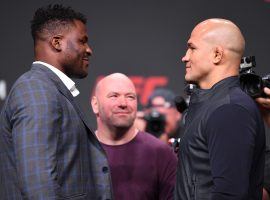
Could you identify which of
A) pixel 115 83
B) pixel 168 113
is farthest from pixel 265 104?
pixel 168 113

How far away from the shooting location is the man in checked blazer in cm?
202

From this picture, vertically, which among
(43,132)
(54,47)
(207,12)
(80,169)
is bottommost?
(80,169)

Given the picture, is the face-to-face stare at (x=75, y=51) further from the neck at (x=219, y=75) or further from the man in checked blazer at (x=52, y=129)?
the neck at (x=219, y=75)

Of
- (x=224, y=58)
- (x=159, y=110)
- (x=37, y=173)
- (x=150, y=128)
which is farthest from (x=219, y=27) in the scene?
(x=159, y=110)

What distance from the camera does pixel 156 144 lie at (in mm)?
3061

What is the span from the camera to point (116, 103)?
3.17 m

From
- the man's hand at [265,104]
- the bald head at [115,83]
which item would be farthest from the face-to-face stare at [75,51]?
the bald head at [115,83]

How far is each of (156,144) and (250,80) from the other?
953 millimetres

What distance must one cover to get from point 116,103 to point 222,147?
4.25 feet

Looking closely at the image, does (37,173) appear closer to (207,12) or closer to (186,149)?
(186,149)

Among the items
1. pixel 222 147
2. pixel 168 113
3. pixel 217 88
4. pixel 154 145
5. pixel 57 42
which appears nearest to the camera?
pixel 222 147

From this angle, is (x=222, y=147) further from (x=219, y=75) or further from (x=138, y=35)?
(x=138, y=35)

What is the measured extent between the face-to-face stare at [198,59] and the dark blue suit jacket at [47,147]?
0.45 meters

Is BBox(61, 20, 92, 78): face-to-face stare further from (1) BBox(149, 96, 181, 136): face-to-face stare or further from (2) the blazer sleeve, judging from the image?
(1) BBox(149, 96, 181, 136): face-to-face stare
